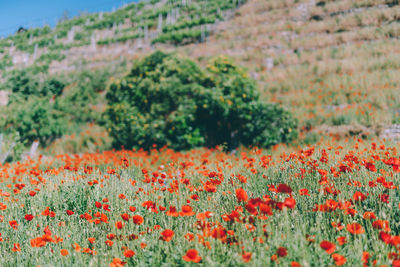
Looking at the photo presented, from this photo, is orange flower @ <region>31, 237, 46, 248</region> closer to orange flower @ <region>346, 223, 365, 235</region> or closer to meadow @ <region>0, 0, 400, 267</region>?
meadow @ <region>0, 0, 400, 267</region>

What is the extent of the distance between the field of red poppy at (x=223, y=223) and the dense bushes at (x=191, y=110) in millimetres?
4201

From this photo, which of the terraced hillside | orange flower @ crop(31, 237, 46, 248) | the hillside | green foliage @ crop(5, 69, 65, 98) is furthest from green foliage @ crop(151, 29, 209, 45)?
orange flower @ crop(31, 237, 46, 248)

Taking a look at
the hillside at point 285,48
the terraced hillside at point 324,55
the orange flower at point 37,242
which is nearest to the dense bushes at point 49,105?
the hillside at point 285,48

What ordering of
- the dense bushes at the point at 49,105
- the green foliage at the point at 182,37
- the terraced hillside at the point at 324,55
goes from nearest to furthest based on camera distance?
the terraced hillside at the point at 324,55, the dense bushes at the point at 49,105, the green foliage at the point at 182,37

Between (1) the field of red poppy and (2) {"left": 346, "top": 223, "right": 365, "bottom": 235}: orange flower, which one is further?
(1) the field of red poppy

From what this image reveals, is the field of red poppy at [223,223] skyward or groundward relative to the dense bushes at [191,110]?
groundward

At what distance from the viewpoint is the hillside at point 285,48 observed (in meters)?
9.19

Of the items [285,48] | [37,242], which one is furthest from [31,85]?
[37,242]

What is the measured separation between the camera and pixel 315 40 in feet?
58.1

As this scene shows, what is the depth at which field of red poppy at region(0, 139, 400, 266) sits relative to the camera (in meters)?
1.55

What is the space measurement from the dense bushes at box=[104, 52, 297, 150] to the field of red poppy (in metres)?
4.20

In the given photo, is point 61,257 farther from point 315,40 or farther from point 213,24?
point 213,24

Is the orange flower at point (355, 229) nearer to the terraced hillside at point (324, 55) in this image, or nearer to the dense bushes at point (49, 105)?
the terraced hillside at point (324, 55)

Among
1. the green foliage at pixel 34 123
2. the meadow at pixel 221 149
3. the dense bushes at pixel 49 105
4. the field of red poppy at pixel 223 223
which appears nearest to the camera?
the field of red poppy at pixel 223 223
